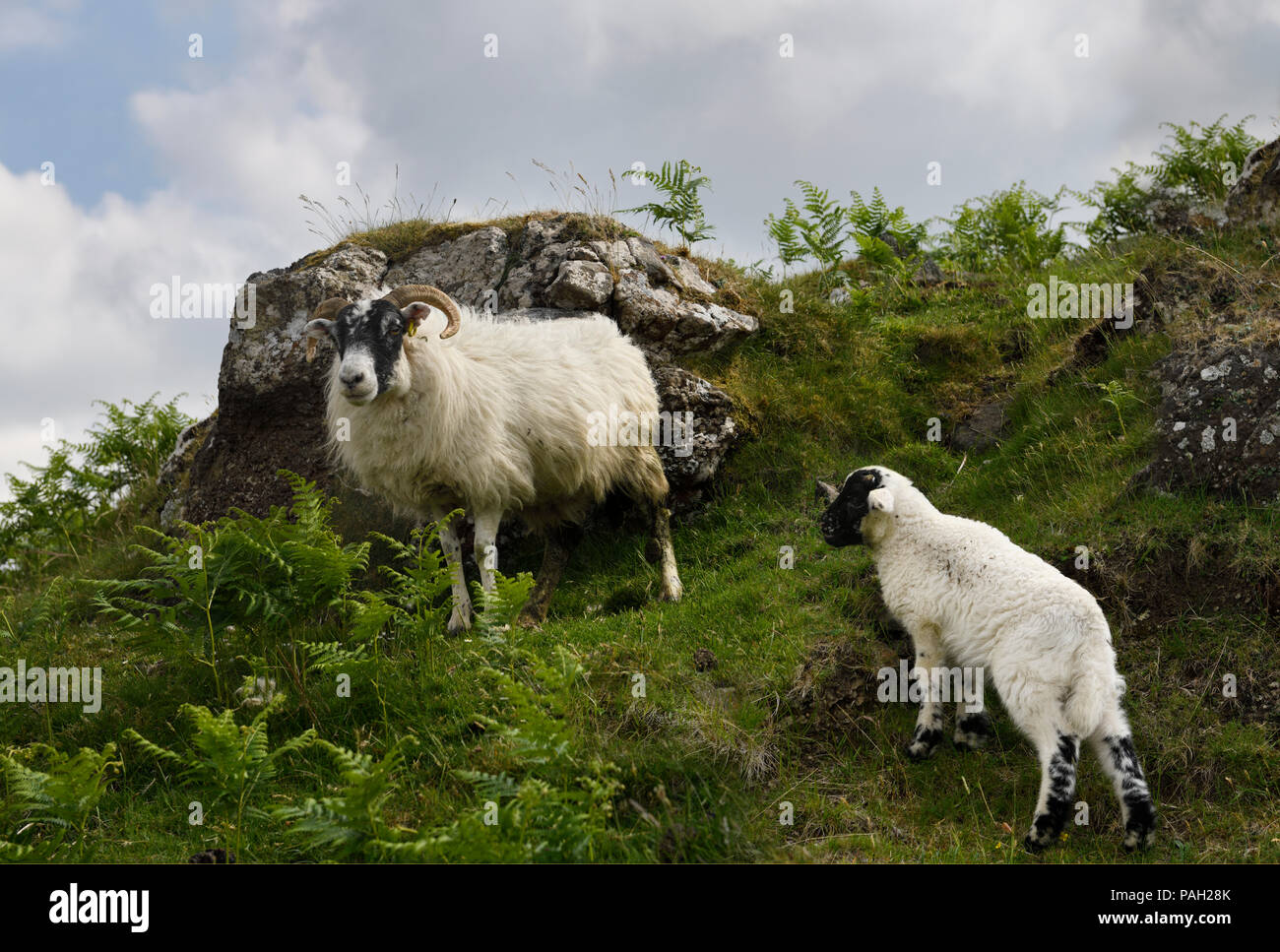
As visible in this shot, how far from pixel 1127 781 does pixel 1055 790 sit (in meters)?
0.42

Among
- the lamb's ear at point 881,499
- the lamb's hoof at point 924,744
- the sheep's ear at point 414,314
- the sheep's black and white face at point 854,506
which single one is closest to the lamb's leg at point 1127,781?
the lamb's hoof at point 924,744

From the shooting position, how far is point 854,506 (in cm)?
675

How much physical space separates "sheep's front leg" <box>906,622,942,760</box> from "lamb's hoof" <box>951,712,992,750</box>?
14cm

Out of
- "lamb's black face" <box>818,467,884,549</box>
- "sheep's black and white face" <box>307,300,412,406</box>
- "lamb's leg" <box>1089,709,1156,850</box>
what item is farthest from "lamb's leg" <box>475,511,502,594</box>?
"lamb's leg" <box>1089,709,1156,850</box>

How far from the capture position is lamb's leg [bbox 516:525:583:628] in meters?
8.69

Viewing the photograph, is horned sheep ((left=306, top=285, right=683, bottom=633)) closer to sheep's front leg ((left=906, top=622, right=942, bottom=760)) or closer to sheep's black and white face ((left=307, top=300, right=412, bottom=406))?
sheep's black and white face ((left=307, top=300, right=412, bottom=406))

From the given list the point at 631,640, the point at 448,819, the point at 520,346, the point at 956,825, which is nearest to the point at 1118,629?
the point at 956,825

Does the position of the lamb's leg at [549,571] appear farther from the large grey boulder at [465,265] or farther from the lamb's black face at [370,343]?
the large grey boulder at [465,265]

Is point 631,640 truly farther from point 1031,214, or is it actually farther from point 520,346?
point 1031,214

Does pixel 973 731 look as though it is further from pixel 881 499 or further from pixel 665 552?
pixel 665 552

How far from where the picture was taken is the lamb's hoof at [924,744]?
19.6ft

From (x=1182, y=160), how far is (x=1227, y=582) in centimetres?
993
